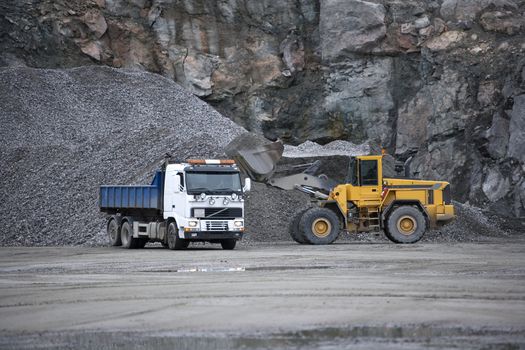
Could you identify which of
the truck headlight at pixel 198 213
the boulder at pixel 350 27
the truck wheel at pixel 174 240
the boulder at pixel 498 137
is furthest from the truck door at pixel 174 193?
the boulder at pixel 350 27

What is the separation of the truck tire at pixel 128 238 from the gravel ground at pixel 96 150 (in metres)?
2.22

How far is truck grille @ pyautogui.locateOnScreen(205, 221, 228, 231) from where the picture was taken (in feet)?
82.1

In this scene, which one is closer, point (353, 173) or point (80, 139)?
point (353, 173)

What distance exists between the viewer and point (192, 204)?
25.0 meters

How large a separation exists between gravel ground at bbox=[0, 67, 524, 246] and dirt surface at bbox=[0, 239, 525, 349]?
10710 mm

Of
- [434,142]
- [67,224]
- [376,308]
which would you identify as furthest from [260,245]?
[434,142]

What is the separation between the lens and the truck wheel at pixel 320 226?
27.5 metres

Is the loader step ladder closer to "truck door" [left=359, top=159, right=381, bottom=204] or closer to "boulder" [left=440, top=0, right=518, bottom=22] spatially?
"truck door" [left=359, top=159, right=381, bottom=204]

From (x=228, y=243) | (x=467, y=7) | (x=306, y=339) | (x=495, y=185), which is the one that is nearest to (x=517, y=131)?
(x=495, y=185)

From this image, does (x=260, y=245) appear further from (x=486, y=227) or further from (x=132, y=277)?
(x=132, y=277)

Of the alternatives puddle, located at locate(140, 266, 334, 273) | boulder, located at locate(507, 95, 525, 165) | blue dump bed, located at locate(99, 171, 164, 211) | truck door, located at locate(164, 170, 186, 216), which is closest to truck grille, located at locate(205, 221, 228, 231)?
truck door, located at locate(164, 170, 186, 216)

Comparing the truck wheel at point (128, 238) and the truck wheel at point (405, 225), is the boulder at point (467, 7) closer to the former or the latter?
the truck wheel at point (405, 225)

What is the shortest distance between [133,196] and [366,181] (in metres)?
7.17

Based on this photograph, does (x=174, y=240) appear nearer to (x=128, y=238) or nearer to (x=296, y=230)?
(x=128, y=238)
